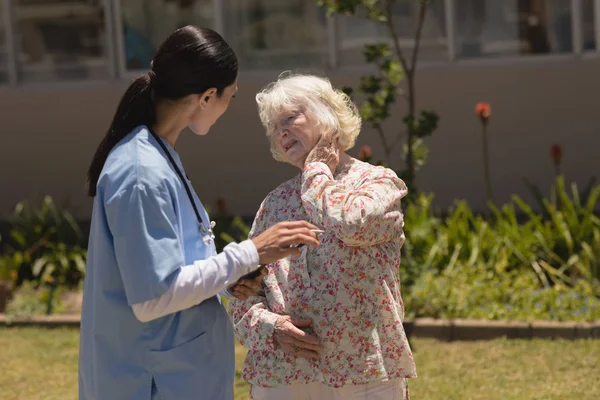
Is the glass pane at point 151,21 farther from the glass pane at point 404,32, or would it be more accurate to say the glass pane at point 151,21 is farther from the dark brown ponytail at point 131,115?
the dark brown ponytail at point 131,115

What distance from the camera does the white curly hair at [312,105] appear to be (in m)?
3.56

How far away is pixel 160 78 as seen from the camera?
288 centimetres

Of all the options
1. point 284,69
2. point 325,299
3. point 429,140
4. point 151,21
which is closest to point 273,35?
point 284,69

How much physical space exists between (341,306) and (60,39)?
25.6 ft

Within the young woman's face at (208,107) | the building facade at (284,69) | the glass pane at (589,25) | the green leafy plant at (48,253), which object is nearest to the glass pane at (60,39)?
the building facade at (284,69)

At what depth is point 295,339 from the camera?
3.45 m

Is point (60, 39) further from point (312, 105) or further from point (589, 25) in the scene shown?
point (312, 105)

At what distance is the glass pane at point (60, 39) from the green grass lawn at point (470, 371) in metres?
4.30

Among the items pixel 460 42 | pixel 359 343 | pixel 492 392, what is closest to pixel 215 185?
pixel 460 42

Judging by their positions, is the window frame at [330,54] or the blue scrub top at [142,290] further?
the window frame at [330,54]

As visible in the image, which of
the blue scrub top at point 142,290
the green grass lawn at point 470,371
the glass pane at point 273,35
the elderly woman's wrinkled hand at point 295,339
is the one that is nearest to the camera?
the blue scrub top at point 142,290

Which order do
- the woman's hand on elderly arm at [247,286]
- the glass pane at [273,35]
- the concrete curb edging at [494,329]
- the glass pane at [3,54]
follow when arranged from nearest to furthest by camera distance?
1. the woman's hand on elderly arm at [247,286]
2. the concrete curb edging at [494,329]
3. the glass pane at [273,35]
4. the glass pane at [3,54]

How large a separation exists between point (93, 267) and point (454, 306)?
4.40 m

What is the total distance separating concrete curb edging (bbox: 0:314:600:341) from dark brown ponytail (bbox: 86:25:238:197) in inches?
158
